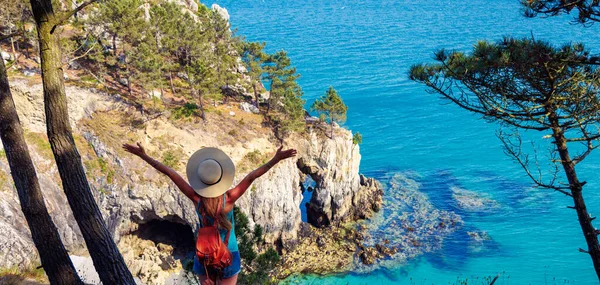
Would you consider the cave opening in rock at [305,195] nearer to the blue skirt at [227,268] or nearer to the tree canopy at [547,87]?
the tree canopy at [547,87]

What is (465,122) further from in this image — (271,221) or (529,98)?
(529,98)

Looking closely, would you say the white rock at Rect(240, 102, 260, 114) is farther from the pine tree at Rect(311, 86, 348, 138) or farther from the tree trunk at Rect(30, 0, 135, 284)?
the tree trunk at Rect(30, 0, 135, 284)

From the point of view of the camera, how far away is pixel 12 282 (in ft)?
31.3

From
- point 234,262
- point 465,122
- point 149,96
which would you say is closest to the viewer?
point 234,262

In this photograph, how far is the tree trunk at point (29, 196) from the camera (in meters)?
7.03

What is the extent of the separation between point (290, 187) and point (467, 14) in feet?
271

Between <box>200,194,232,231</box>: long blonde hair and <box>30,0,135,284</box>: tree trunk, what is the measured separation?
3.51 meters

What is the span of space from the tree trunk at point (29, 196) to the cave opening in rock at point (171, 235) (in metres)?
25.3

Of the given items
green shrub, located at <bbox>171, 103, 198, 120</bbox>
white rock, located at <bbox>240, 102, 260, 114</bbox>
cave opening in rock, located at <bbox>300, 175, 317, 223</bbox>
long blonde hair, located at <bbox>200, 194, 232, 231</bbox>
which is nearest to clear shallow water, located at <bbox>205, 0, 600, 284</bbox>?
cave opening in rock, located at <bbox>300, 175, 317, 223</bbox>

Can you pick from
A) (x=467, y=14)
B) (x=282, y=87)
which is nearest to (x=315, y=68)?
(x=282, y=87)

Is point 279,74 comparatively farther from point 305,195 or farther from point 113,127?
point 113,127

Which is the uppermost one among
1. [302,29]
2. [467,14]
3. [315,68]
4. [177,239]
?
[467,14]

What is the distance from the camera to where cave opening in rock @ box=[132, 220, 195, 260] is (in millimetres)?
32250

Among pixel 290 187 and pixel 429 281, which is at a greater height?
pixel 290 187
